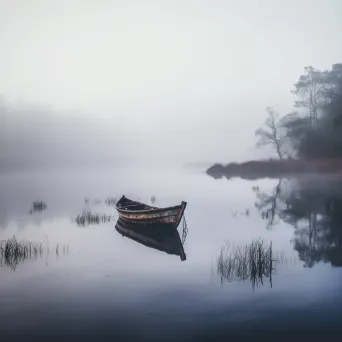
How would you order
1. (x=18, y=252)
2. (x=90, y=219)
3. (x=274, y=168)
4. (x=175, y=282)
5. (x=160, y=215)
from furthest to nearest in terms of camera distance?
(x=274, y=168)
(x=90, y=219)
(x=160, y=215)
(x=18, y=252)
(x=175, y=282)

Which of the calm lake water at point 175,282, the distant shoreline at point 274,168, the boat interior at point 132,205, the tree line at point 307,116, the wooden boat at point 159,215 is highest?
the tree line at point 307,116

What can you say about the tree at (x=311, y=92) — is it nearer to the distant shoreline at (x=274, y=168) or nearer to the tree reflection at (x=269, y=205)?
the distant shoreline at (x=274, y=168)

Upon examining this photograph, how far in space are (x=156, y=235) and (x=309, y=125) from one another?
7.02 m

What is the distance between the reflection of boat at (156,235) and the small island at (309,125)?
538cm

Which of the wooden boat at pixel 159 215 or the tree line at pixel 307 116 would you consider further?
the tree line at pixel 307 116

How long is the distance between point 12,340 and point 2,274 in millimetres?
1772

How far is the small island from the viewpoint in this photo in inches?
423

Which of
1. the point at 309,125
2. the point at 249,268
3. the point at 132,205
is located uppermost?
the point at 309,125

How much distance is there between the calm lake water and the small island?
1.79 meters

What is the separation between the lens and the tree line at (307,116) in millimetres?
11295

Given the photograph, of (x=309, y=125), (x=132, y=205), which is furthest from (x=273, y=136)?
(x=132, y=205)

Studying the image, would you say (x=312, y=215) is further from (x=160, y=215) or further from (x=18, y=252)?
(x=18, y=252)

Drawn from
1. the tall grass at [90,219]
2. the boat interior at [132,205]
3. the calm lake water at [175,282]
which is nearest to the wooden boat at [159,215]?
the calm lake water at [175,282]

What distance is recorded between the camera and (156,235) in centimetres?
726
